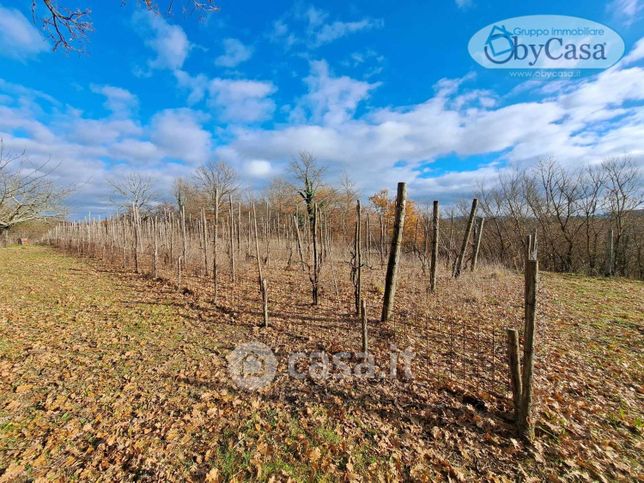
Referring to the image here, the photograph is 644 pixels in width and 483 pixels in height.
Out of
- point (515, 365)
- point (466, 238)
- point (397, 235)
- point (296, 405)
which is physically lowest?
point (296, 405)

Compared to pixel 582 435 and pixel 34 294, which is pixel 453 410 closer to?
pixel 582 435

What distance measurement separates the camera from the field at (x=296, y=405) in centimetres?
230

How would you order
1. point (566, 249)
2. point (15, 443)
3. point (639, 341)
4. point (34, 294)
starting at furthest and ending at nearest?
1. point (566, 249)
2. point (34, 294)
3. point (639, 341)
4. point (15, 443)

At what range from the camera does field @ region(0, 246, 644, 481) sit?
7.54 feet

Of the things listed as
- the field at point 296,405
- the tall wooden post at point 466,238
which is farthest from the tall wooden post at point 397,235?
the tall wooden post at point 466,238

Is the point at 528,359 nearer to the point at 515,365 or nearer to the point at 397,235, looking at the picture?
the point at 515,365

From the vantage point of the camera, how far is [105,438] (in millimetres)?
2578

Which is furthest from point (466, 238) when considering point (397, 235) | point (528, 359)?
point (528, 359)

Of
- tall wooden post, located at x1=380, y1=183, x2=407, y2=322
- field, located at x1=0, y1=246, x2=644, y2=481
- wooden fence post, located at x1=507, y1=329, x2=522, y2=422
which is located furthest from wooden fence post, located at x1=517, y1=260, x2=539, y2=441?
tall wooden post, located at x1=380, y1=183, x2=407, y2=322

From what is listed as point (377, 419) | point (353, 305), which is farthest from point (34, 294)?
point (377, 419)

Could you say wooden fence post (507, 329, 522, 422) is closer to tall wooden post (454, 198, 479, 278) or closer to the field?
the field

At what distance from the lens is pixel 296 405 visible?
309cm

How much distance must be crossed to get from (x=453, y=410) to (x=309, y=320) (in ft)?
10.9

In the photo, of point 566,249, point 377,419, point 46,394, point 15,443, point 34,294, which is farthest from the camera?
point 566,249
